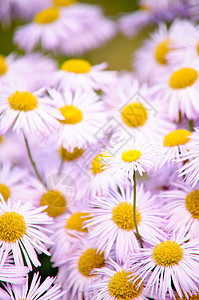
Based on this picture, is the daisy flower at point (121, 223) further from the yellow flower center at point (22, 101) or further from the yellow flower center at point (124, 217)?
the yellow flower center at point (22, 101)

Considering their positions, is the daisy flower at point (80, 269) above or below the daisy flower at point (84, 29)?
below

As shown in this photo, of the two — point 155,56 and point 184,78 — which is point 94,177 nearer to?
point 184,78

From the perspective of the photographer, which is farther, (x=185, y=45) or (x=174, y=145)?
(x=185, y=45)

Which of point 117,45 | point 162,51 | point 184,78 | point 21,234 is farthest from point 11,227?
point 117,45

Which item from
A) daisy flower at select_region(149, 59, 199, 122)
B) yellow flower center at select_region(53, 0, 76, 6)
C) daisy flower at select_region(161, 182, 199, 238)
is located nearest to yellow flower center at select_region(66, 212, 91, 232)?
daisy flower at select_region(161, 182, 199, 238)

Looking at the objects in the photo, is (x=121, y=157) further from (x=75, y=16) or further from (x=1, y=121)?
(x=75, y=16)

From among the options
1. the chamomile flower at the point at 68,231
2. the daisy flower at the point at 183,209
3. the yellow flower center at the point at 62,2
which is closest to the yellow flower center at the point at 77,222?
the chamomile flower at the point at 68,231

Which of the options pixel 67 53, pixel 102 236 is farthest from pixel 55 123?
pixel 67 53
